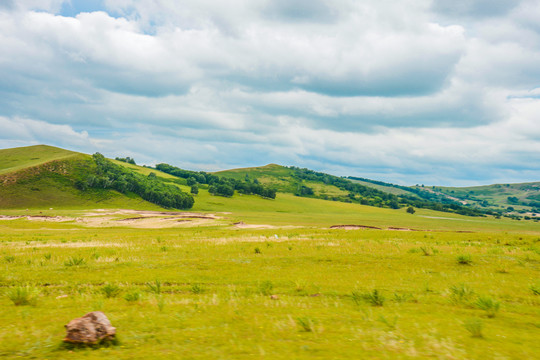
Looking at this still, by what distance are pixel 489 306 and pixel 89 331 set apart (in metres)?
12.6

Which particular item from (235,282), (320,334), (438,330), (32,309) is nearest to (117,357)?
(320,334)

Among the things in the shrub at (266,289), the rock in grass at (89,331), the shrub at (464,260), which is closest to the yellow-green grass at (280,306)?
the shrub at (266,289)

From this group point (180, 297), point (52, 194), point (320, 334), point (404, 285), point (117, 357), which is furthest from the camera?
point (52, 194)

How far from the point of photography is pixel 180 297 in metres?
13.7

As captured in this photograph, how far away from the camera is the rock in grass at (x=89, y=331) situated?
7.48 meters

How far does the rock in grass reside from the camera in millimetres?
7484

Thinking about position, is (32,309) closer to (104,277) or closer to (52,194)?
(104,277)

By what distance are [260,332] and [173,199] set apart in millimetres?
170558

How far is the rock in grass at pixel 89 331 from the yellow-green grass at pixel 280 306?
0.30 meters

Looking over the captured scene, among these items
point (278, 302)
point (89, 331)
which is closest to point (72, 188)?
point (278, 302)

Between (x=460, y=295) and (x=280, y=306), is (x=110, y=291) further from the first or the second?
(x=460, y=295)

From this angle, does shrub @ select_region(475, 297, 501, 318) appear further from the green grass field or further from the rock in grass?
the rock in grass

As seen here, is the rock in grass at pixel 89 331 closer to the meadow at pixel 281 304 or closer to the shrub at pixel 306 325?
the meadow at pixel 281 304

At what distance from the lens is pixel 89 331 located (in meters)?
7.55
